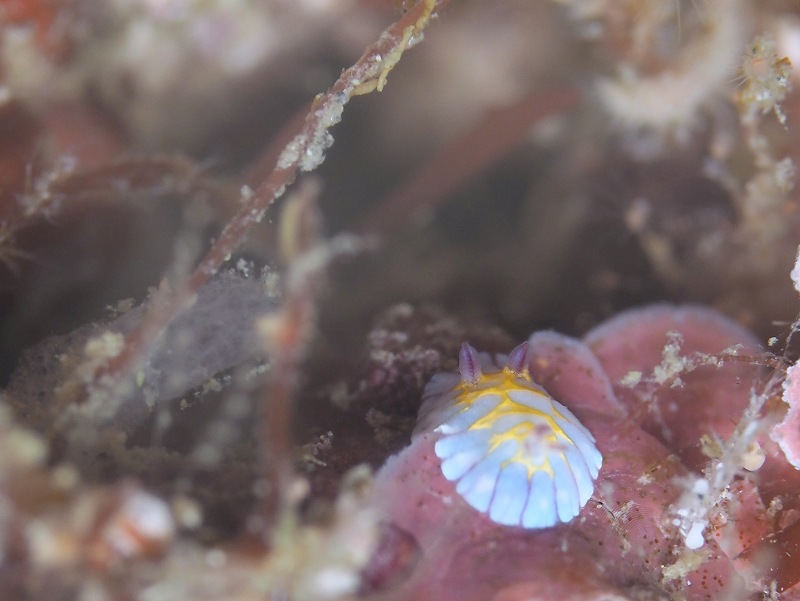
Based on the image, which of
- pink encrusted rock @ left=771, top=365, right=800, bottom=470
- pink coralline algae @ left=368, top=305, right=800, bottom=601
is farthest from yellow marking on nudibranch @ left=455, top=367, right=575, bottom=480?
pink encrusted rock @ left=771, top=365, right=800, bottom=470

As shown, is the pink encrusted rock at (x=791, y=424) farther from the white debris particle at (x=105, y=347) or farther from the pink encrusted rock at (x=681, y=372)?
the white debris particle at (x=105, y=347)

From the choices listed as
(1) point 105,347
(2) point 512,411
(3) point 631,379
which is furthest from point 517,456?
(1) point 105,347

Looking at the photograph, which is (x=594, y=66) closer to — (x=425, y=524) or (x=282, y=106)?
(x=282, y=106)

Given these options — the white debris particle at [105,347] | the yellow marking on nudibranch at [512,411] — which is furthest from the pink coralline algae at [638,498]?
the white debris particle at [105,347]

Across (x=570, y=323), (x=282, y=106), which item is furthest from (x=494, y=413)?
(x=282, y=106)

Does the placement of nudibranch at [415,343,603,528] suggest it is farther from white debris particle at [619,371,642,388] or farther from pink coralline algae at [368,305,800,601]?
white debris particle at [619,371,642,388]

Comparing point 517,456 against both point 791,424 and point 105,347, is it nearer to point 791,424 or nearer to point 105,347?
point 791,424
